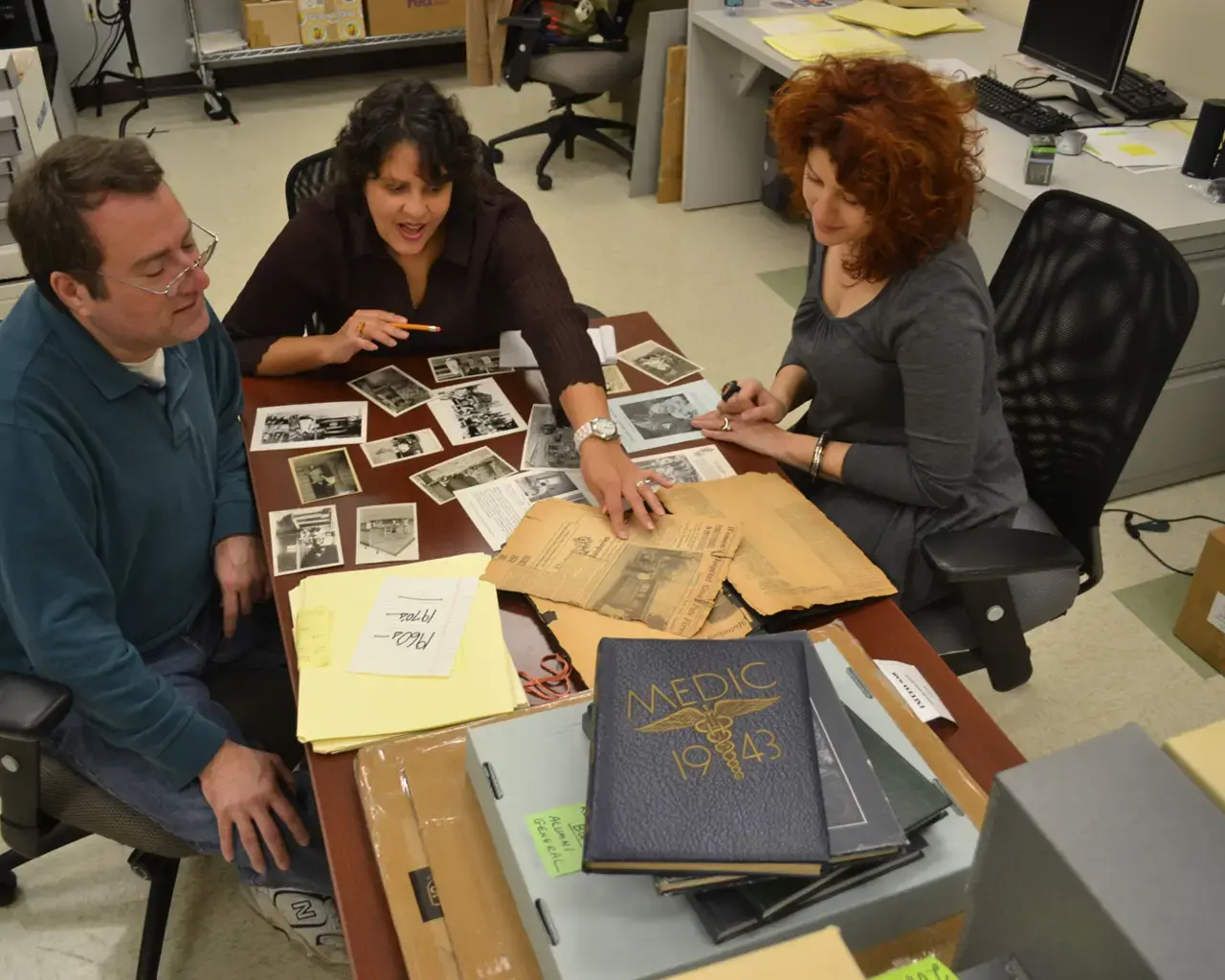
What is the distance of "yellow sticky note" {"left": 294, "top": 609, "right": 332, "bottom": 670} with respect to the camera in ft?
4.20

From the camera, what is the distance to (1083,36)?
2.96 m

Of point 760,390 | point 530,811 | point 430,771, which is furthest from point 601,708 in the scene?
point 760,390

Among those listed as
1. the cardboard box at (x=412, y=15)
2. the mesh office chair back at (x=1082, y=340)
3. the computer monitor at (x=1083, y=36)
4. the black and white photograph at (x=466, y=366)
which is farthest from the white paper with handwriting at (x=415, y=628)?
the cardboard box at (x=412, y=15)

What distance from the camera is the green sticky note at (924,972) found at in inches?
25.2

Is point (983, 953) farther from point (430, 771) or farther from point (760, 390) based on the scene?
point (760, 390)

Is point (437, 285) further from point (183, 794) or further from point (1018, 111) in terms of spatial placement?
point (1018, 111)

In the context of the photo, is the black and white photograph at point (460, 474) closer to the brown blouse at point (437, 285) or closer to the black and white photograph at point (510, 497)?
the black and white photograph at point (510, 497)

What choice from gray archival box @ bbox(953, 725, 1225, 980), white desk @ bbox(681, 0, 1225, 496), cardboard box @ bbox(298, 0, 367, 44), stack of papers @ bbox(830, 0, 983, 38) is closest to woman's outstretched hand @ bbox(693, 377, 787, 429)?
white desk @ bbox(681, 0, 1225, 496)

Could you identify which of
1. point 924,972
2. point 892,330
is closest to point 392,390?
point 892,330

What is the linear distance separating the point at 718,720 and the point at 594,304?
2.85 m

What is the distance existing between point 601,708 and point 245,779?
2.04 ft

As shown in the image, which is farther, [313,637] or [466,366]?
[466,366]

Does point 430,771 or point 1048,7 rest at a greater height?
point 1048,7

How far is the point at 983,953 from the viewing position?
0.67 metres
